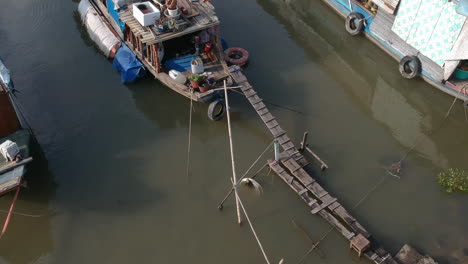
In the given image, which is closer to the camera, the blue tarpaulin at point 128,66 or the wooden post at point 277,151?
the wooden post at point 277,151

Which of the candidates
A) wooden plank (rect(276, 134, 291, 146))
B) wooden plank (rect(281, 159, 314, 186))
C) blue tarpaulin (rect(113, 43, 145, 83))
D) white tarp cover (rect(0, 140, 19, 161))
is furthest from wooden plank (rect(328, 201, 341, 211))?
white tarp cover (rect(0, 140, 19, 161))

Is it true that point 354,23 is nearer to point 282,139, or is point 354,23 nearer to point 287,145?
point 282,139

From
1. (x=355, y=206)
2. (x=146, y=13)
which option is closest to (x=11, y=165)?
(x=146, y=13)

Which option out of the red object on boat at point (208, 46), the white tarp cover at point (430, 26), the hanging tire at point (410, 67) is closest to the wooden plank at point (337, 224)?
the red object on boat at point (208, 46)

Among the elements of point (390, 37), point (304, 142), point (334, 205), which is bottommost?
point (334, 205)

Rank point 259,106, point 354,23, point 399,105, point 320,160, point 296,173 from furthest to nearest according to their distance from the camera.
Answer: point 354,23, point 399,105, point 259,106, point 320,160, point 296,173

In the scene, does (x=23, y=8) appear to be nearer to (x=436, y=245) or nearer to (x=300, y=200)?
(x=300, y=200)

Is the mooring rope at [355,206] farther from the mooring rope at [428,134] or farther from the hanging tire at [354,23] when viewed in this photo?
the hanging tire at [354,23]

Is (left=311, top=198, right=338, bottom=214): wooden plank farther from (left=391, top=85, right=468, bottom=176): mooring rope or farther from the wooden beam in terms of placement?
the wooden beam
